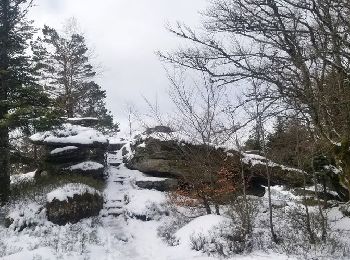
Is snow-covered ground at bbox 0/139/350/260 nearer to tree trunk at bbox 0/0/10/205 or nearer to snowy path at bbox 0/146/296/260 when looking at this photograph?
snowy path at bbox 0/146/296/260

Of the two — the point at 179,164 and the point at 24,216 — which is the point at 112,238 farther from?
the point at 179,164

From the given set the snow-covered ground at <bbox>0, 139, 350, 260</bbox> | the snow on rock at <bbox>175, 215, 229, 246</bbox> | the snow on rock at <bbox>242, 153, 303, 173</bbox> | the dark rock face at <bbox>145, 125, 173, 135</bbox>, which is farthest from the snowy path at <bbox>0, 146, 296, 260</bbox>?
the snow on rock at <bbox>242, 153, 303, 173</bbox>

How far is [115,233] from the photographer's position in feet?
48.3

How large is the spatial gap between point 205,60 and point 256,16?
1938 mm

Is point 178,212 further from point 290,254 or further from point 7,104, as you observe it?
point 7,104

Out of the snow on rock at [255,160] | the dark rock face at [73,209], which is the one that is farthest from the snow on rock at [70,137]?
the snow on rock at [255,160]

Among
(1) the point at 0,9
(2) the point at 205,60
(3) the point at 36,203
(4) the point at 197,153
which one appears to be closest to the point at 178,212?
(4) the point at 197,153

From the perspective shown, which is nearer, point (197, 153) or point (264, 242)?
point (264, 242)

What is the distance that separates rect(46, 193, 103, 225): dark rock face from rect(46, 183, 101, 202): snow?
0.13 metres

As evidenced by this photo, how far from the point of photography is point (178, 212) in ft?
53.8

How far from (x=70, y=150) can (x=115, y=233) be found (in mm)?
6164

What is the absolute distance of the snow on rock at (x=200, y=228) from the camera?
508 inches

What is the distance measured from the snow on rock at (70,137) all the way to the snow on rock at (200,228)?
25.6 ft

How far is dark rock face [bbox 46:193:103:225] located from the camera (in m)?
14.8
